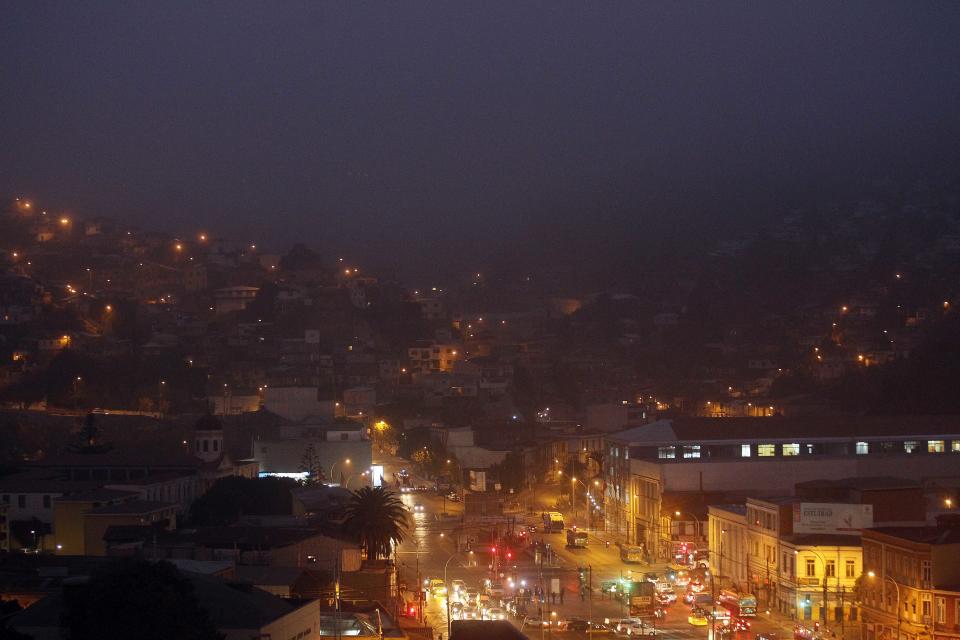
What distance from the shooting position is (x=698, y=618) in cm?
2566

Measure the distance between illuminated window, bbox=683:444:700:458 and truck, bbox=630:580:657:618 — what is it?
1302 centimetres

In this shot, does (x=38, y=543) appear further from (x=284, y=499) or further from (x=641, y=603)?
(x=641, y=603)

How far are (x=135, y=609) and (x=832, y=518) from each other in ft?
54.1

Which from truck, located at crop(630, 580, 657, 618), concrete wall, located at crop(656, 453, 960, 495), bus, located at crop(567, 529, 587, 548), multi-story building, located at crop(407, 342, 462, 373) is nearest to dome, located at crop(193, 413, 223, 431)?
bus, located at crop(567, 529, 587, 548)

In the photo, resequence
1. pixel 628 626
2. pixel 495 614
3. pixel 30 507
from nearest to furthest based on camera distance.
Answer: pixel 628 626, pixel 495 614, pixel 30 507

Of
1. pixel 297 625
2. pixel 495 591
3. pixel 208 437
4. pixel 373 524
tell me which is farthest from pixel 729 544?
pixel 208 437

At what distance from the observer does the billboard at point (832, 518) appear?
28.7 metres

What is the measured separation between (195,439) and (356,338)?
37926mm

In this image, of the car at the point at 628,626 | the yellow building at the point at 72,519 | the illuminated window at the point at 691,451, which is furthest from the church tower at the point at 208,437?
the car at the point at 628,626

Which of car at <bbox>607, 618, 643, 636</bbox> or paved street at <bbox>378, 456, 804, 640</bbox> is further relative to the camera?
paved street at <bbox>378, 456, 804, 640</bbox>

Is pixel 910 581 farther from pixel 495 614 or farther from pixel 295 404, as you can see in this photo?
pixel 295 404

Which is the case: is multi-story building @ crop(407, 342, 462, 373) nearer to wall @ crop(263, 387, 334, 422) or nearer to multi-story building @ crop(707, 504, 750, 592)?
wall @ crop(263, 387, 334, 422)

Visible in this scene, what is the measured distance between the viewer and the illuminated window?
3950cm

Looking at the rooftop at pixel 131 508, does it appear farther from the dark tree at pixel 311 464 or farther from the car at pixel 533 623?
the car at pixel 533 623
